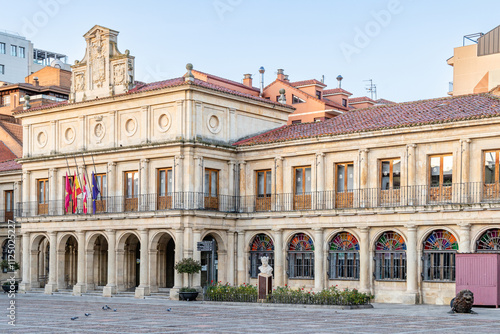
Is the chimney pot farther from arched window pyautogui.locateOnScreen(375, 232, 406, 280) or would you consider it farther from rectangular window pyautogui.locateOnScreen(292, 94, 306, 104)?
arched window pyautogui.locateOnScreen(375, 232, 406, 280)

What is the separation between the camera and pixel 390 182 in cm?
3947

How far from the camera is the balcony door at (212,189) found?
43.8 meters

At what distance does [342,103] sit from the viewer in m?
76.2

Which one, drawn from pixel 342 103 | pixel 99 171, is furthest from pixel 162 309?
pixel 342 103

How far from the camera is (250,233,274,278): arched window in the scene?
4391cm

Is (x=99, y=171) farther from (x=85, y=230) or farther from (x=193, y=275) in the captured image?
(x=193, y=275)

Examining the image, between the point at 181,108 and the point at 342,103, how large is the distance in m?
35.1

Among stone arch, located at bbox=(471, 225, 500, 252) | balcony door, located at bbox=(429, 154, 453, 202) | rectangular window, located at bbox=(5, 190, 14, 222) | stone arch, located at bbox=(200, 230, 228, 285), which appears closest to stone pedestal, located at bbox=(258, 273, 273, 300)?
balcony door, located at bbox=(429, 154, 453, 202)

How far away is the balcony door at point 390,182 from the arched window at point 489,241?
14.6 feet

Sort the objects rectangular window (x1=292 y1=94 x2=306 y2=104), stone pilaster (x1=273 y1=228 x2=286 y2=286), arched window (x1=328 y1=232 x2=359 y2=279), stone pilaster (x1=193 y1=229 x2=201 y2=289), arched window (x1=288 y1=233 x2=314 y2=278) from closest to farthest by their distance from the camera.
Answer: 1. arched window (x1=328 y1=232 x2=359 y2=279)
2. arched window (x1=288 y1=233 x2=314 y2=278)
3. stone pilaster (x1=193 y1=229 x2=201 y2=289)
4. stone pilaster (x1=273 y1=228 x2=286 y2=286)
5. rectangular window (x1=292 y1=94 x2=306 y2=104)

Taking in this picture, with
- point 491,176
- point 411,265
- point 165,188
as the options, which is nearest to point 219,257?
point 165,188

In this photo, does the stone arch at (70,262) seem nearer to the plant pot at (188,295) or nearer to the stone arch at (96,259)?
the stone arch at (96,259)

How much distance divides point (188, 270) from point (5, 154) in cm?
2764

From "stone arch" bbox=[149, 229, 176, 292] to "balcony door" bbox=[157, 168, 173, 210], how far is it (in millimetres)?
1343
